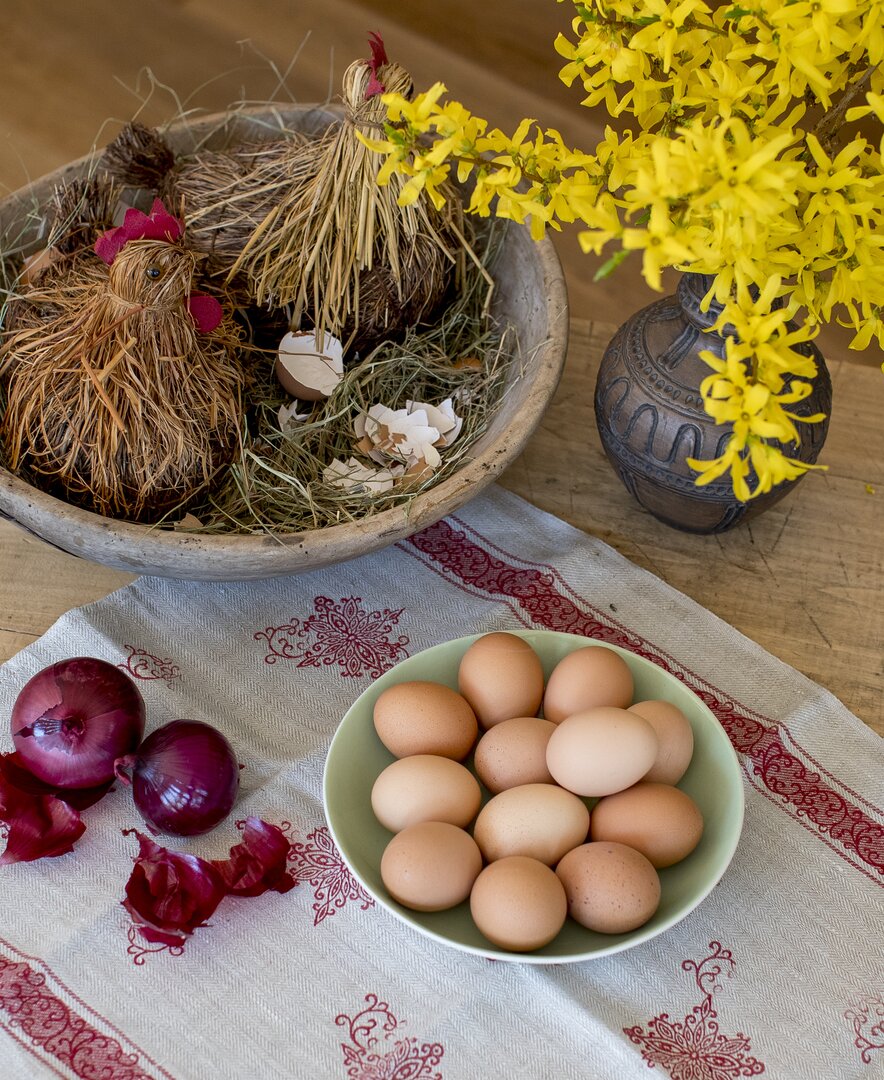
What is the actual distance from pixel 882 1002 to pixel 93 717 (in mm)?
505

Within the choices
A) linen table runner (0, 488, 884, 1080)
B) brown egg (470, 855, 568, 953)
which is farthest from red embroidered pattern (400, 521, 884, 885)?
brown egg (470, 855, 568, 953)

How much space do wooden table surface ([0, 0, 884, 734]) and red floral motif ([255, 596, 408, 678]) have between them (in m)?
0.15

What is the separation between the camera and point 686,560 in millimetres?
Result: 879

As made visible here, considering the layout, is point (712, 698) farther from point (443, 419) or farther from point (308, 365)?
point (308, 365)

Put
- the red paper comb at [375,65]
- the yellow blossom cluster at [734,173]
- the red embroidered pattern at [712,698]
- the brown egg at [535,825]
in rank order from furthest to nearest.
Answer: the red paper comb at [375,65] → the red embroidered pattern at [712,698] → the brown egg at [535,825] → the yellow blossom cluster at [734,173]

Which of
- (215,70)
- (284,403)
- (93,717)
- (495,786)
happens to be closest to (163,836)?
(93,717)

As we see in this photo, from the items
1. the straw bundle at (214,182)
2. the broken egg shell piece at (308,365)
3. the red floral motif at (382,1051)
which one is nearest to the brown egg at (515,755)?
the red floral motif at (382,1051)

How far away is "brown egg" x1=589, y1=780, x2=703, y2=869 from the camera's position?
614 millimetres

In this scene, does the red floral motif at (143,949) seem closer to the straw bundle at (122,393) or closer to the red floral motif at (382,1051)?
the red floral motif at (382,1051)

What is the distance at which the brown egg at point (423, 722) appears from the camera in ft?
2.15

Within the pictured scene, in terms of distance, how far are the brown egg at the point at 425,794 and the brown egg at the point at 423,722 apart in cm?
2

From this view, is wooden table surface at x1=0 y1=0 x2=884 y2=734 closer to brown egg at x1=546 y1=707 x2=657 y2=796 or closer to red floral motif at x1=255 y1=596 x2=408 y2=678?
red floral motif at x1=255 y1=596 x2=408 y2=678

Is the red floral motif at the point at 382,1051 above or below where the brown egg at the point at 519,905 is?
below

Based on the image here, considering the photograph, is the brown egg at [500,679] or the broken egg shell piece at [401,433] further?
the broken egg shell piece at [401,433]
